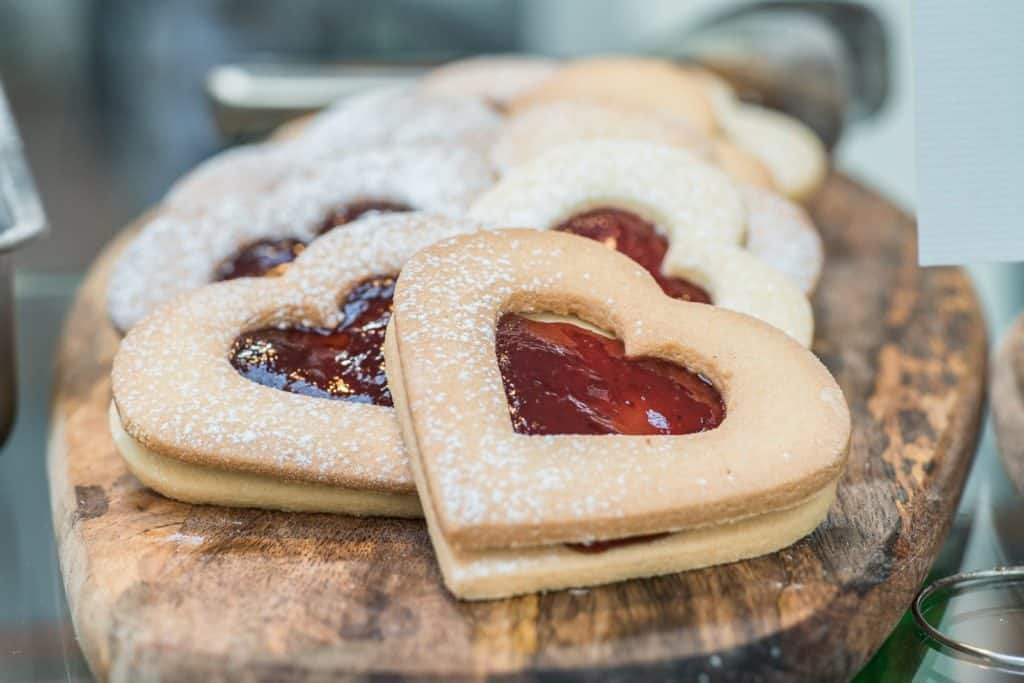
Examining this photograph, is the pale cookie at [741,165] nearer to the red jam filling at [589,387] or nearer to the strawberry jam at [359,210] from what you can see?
the strawberry jam at [359,210]

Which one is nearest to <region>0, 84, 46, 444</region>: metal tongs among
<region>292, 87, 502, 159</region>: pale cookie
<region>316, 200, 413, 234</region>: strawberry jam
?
<region>316, 200, 413, 234</region>: strawberry jam

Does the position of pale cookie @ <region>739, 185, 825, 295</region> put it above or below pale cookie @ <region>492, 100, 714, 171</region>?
below

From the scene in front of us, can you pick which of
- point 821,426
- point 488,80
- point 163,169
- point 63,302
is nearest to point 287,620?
point 821,426

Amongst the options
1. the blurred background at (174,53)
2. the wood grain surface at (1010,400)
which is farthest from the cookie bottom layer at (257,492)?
the blurred background at (174,53)

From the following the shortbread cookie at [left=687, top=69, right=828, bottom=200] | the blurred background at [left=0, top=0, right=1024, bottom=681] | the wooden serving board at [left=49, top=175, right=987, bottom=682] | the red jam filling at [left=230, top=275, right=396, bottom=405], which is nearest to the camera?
the wooden serving board at [left=49, top=175, right=987, bottom=682]

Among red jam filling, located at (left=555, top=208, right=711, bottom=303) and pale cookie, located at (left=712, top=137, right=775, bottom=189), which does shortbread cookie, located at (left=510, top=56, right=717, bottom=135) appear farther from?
red jam filling, located at (left=555, top=208, right=711, bottom=303)

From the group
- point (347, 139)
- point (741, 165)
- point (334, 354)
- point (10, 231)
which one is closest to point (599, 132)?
point (741, 165)

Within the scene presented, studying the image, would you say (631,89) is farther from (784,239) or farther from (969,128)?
(969,128)
